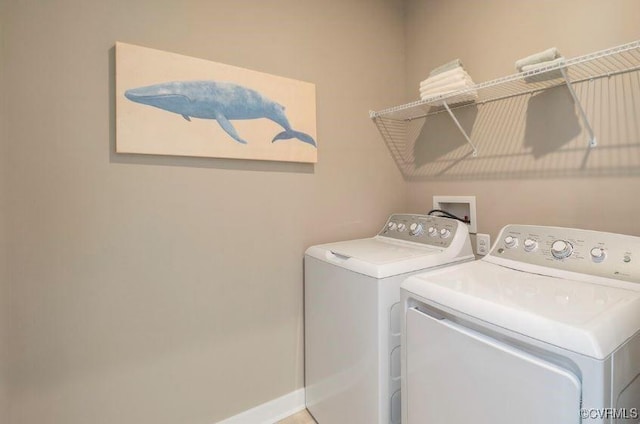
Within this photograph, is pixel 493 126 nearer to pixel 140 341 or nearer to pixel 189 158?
pixel 189 158

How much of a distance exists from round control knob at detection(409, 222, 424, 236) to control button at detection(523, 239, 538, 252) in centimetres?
48

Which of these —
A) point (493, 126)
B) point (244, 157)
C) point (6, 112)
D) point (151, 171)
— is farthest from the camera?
point (493, 126)

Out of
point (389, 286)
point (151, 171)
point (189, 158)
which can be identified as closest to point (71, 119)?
point (151, 171)

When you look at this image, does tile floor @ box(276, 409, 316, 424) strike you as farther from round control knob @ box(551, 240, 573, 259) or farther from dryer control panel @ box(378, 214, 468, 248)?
round control knob @ box(551, 240, 573, 259)

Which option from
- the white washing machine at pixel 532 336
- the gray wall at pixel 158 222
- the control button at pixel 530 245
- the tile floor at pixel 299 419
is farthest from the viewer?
the tile floor at pixel 299 419

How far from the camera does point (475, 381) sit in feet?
2.69

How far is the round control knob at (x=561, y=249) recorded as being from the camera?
43.1 inches

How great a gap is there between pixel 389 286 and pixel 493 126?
1.05 meters

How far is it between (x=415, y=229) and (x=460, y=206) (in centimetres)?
36

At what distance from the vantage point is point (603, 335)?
650 millimetres

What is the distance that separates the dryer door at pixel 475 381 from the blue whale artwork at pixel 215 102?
1.10m

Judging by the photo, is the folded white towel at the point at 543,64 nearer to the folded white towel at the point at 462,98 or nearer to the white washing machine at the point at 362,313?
the folded white towel at the point at 462,98

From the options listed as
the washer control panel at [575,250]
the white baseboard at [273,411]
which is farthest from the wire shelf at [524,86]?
the white baseboard at [273,411]

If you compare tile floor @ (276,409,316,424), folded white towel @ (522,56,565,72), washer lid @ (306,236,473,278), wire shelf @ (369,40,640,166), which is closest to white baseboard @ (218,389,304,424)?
tile floor @ (276,409,316,424)
